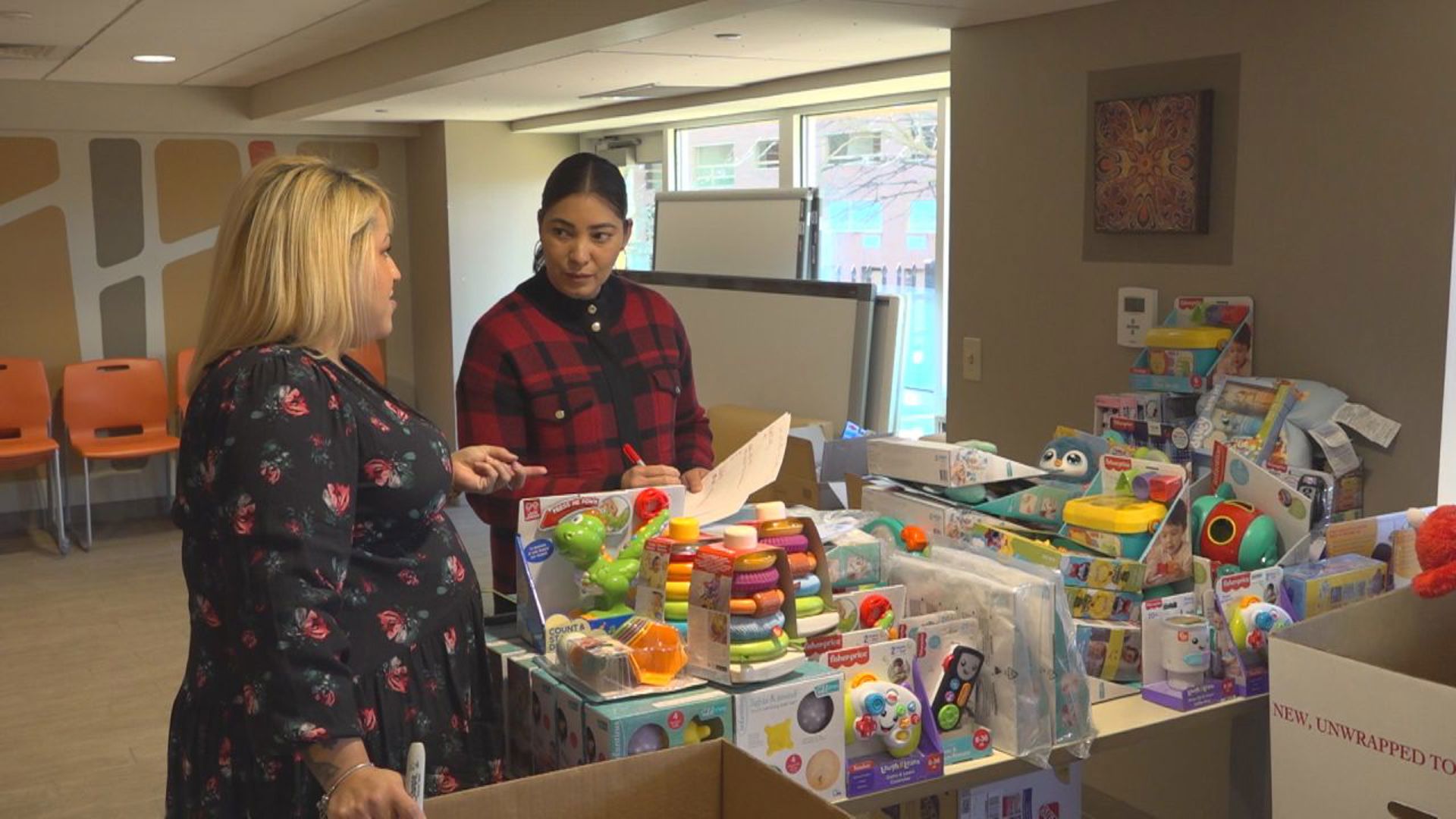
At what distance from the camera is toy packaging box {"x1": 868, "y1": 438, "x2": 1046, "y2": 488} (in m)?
2.25

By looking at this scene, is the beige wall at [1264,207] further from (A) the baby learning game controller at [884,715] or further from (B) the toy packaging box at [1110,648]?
(A) the baby learning game controller at [884,715]

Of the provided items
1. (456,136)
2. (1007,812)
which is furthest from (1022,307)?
(456,136)

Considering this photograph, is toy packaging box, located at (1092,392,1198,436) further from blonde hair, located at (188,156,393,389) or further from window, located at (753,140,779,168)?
window, located at (753,140,779,168)

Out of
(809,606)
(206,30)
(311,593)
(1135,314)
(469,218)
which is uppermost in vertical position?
(206,30)

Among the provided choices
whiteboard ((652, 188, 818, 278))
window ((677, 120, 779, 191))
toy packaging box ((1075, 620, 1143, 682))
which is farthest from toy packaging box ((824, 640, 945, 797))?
window ((677, 120, 779, 191))

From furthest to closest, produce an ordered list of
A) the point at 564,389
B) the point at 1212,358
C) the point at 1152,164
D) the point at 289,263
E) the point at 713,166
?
the point at 713,166, the point at 1152,164, the point at 1212,358, the point at 564,389, the point at 289,263

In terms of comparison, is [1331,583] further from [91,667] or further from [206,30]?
[91,667]

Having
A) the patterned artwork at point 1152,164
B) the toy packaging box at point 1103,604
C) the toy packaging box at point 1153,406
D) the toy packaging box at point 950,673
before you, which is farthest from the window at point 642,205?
Result: the toy packaging box at point 950,673

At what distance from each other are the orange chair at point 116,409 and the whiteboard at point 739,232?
2720 millimetres

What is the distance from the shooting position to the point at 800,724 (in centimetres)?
159

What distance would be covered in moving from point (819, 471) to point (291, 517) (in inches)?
85.4

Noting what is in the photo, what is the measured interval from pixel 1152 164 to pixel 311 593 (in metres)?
2.25

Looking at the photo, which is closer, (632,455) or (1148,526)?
(1148,526)

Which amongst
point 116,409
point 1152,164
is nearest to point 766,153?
point 1152,164
